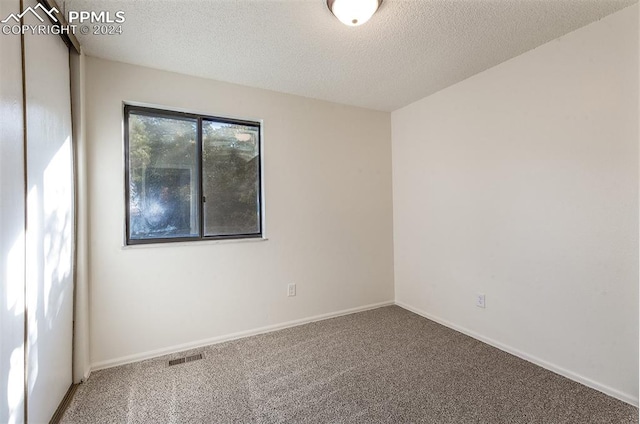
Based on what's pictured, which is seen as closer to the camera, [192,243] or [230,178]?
[192,243]

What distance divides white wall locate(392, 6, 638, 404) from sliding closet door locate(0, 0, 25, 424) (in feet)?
10.1

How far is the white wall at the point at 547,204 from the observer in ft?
5.83

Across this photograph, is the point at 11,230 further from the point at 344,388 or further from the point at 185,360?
the point at 344,388

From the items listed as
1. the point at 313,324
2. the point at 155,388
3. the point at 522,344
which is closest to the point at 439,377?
the point at 522,344

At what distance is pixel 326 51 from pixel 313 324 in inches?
98.4

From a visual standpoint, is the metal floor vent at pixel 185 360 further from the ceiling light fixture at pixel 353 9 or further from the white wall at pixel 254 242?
the ceiling light fixture at pixel 353 9

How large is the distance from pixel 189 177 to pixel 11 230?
140 centimetres

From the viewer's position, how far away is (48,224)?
1608 mm

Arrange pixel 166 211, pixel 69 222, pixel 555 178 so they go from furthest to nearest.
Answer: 1. pixel 166 211
2. pixel 555 178
3. pixel 69 222

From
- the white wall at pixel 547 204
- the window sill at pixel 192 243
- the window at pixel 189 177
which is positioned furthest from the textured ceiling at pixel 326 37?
the window sill at pixel 192 243

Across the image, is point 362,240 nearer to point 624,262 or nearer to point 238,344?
point 238,344

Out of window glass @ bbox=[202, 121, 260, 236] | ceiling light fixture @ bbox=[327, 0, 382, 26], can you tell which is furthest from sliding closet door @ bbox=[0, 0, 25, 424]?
ceiling light fixture @ bbox=[327, 0, 382, 26]

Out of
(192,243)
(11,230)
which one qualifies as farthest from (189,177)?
(11,230)

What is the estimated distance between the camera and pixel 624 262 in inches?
69.6
